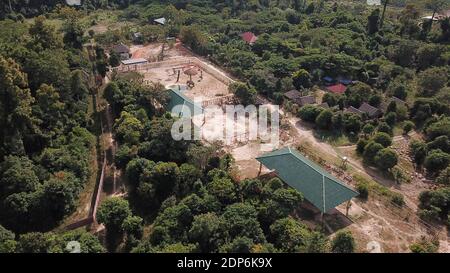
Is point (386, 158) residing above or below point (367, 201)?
above

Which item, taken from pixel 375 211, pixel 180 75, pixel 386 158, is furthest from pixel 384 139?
pixel 180 75

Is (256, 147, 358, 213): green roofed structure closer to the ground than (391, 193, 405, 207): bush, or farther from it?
farther from it

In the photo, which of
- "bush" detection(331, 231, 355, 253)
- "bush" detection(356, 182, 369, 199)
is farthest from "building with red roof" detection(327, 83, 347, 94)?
"bush" detection(331, 231, 355, 253)

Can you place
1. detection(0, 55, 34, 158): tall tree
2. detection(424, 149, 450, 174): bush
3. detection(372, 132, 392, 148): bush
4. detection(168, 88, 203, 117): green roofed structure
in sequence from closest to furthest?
detection(0, 55, 34, 158): tall tree
detection(424, 149, 450, 174): bush
detection(372, 132, 392, 148): bush
detection(168, 88, 203, 117): green roofed structure

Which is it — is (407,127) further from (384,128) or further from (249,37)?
(249,37)

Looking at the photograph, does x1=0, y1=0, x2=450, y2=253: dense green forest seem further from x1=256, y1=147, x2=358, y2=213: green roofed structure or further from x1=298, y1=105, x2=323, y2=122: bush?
x1=256, y1=147, x2=358, y2=213: green roofed structure
